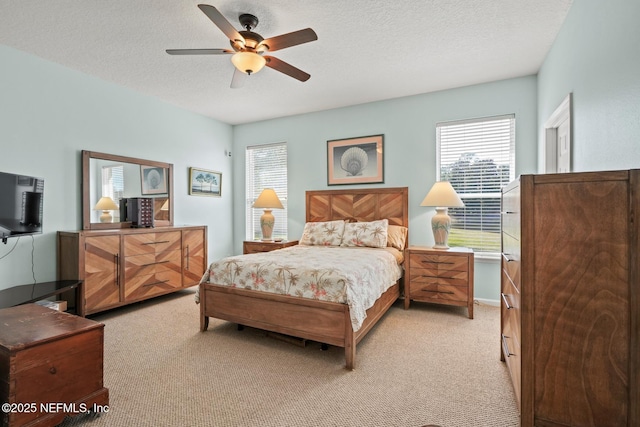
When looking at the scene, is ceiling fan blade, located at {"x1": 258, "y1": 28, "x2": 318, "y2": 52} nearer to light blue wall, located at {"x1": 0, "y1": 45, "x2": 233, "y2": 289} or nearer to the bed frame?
the bed frame

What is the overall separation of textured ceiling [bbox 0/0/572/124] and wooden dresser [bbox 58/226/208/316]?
1.81 meters

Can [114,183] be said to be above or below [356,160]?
below

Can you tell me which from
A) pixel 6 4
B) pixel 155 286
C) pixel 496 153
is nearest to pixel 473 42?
pixel 496 153

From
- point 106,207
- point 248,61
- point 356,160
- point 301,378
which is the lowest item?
point 301,378

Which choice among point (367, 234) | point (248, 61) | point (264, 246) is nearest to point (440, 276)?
point (367, 234)

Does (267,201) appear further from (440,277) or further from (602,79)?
→ (602,79)

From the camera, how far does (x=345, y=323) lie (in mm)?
2281

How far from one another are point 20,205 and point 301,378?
2.89 metres

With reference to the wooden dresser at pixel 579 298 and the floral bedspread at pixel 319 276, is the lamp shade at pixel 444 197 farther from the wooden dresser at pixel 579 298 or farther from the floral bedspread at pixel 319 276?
the wooden dresser at pixel 579 298

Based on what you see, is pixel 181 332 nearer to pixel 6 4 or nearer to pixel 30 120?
pixel 30 120

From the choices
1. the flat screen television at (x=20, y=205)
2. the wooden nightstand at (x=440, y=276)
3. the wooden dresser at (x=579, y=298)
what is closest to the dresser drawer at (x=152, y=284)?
the flat screen television at (x=20, y=205)

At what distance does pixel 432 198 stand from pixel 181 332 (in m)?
3.02

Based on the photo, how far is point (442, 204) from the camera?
351 centimetres

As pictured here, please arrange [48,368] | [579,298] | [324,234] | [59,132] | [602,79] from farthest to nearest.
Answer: [324,234], [59,132], [602,79], [48,368], [579,298]
